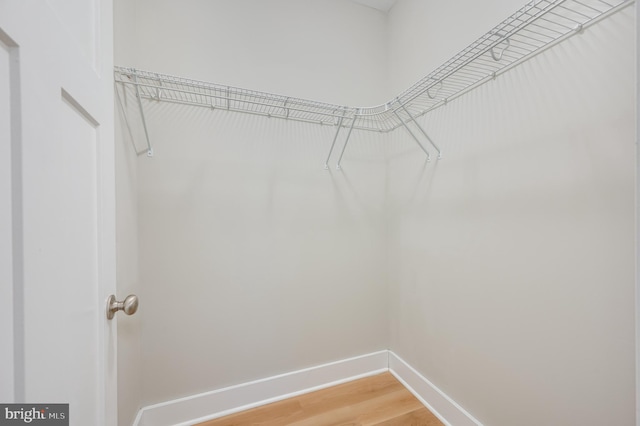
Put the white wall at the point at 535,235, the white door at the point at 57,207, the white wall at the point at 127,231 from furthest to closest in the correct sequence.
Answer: the white wall at the point at 127,231 → the white wall at the point at 535,235 → the white door at the point at 57,207

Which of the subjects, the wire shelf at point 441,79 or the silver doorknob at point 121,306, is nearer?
the silver doorknob at point 121,306

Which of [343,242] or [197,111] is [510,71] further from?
[197,111]

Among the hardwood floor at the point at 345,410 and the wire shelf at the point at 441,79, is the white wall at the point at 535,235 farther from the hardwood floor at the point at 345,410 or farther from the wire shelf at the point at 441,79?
the hardwood floor at the point at 345,410

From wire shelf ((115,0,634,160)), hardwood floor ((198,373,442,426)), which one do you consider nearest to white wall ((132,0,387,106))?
wire shelf ((115,0,634,160))

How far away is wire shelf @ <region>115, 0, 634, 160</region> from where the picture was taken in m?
0.82

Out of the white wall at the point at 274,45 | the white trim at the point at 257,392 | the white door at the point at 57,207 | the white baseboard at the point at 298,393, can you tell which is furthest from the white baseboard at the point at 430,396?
the white wall at the point at 274,45

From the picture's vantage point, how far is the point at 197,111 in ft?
4.43

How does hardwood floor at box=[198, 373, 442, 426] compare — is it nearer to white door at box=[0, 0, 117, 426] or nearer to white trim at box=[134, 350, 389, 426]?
white trim at box=[134, 350, 389, 426]

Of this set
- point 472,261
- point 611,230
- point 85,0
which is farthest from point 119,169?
point 611,230

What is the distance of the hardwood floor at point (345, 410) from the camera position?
4.41 ft

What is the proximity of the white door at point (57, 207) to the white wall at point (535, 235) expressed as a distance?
4.70ft

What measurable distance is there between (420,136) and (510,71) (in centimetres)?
52

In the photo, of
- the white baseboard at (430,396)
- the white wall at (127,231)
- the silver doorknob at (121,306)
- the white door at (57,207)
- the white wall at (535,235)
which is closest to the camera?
the white door at (57,207)

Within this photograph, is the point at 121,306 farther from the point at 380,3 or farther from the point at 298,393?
the point at 380,3
